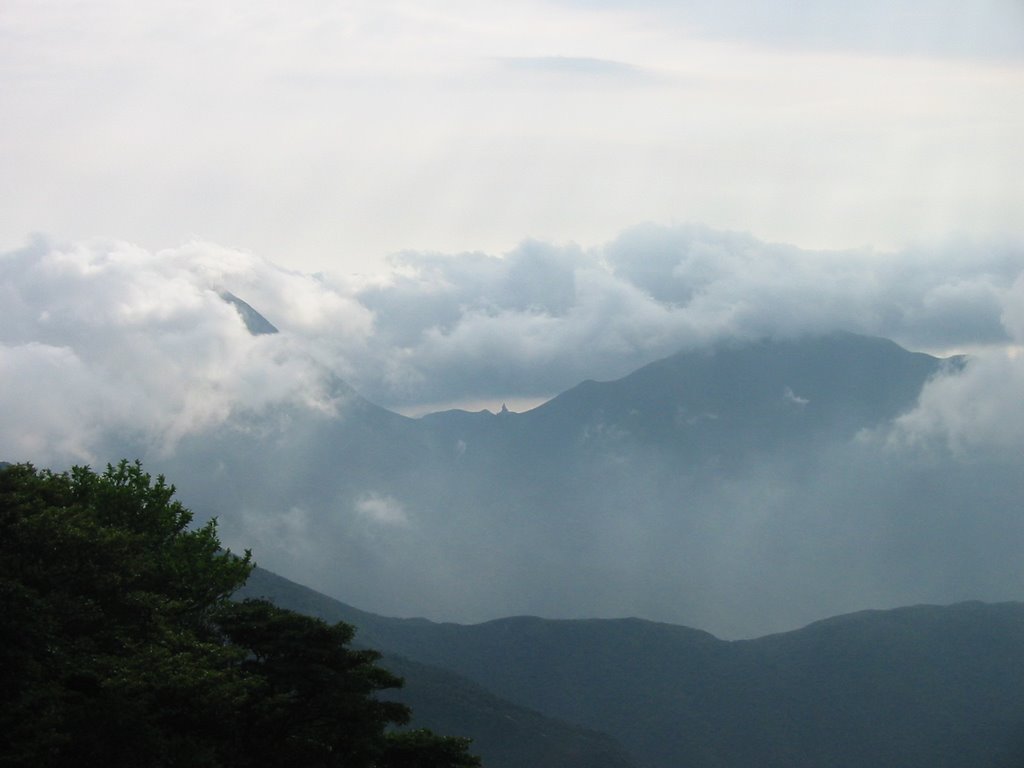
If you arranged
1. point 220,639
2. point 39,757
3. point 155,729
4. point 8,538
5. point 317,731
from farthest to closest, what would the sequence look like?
point 220,639 < point 8,538 < point 317,731 < point 155,729 < point 39,757

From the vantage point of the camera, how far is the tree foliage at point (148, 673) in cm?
3959

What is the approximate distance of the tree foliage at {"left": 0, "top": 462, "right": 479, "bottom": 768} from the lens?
39594mm

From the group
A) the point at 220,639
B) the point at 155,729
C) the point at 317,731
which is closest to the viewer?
the point at 155,729

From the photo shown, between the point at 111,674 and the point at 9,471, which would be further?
the point at 9,471

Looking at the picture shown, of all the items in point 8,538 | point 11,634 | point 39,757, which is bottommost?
point 39,757

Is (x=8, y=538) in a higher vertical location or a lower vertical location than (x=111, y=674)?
higher

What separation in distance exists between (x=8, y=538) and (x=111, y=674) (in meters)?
10.7

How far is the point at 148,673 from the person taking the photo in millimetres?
42406

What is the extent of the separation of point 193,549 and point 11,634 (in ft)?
89.5

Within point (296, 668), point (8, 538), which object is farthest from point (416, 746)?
point (8, 538)

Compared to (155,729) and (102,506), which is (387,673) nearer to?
(155,729)

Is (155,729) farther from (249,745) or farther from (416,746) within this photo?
(416,746)

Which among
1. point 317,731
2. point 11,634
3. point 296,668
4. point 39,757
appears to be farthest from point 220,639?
point 39,757

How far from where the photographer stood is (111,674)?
43406 mm
